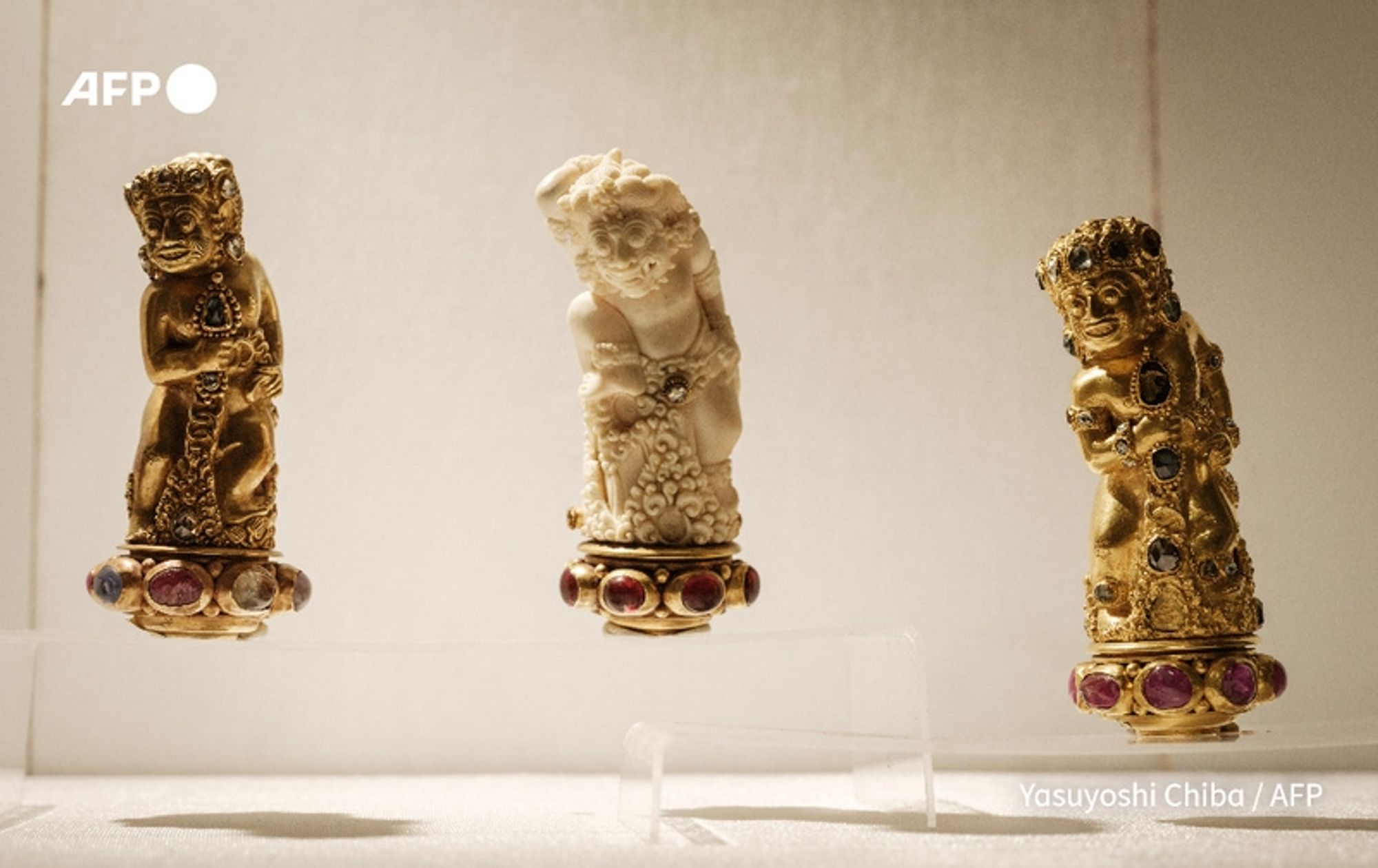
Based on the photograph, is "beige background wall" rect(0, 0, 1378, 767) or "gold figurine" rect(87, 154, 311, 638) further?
"beige background wall" rect(0, 0, 1378, 767)

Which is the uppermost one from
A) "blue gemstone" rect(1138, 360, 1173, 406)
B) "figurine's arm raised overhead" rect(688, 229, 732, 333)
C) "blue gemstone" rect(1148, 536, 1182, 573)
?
"figurine's arm raised overhead" rect(688, 229, 732, 333)

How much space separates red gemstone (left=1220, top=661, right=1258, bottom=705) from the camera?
253 centimetres

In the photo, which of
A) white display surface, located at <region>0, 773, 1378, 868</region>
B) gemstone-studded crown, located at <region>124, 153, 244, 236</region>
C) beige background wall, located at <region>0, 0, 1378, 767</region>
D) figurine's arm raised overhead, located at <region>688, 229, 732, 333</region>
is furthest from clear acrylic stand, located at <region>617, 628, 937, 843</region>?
gemstone-studded crown, located at <region>124, 153, 244, 236</region>

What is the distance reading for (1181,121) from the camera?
132 inches

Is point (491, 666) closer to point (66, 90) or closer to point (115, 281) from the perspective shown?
point (115, 281)

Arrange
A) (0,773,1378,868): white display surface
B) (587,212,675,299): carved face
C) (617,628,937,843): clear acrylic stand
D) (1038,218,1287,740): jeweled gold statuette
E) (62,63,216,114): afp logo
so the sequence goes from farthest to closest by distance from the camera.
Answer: (62,63,216,114): afp logo, (587,212,675,299): carved face, (1038,218,1287,740): jeweled gold statuette, (617,628,937,843): clear acrylic stand, (0,773,1378,868): white display surface

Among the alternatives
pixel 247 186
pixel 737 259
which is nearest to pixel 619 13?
pixel 737 259

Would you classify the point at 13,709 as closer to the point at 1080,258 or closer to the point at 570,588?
the point at 570,588

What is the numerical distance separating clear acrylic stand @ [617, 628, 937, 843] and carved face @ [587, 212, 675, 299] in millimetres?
609

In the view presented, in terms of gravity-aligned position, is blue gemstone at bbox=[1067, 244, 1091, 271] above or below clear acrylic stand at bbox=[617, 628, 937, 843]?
above

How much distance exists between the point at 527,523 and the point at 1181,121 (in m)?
1.45

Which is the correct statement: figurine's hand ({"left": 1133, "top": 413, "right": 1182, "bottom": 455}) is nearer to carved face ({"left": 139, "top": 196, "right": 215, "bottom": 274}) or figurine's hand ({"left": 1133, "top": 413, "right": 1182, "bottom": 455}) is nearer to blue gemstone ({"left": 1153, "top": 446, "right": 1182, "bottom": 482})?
blue gemstone ({"left": 1153, "top": 446, "right": 1182, "bottom": 482})

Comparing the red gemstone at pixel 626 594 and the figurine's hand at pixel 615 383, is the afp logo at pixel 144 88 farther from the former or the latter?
the red gemstone at pixel 626 594

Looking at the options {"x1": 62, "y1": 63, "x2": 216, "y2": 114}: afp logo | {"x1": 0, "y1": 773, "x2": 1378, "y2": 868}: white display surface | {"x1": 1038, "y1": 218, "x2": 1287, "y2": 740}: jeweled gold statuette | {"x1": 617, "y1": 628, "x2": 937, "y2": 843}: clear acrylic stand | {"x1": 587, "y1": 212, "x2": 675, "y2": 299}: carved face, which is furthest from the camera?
{"x1": 62, "y1": 63, "x2": 216, "y2": 114}: afp logo
